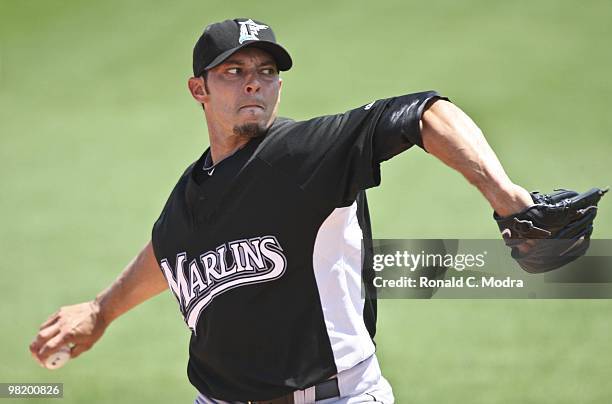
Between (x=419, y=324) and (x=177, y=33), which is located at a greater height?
(x=177, y=33)

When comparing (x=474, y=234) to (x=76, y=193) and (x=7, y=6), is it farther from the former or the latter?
(x=7, y=6)

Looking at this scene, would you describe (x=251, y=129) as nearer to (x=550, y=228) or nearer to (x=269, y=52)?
(x=269, y=52)

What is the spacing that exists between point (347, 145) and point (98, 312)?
1.54 m

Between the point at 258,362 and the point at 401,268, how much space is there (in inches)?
51.9

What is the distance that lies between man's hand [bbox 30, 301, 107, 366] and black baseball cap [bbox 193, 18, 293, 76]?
119 cm

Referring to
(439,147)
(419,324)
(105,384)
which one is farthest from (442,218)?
(439,147)

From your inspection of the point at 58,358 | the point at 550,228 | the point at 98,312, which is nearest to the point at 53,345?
the point at 58,358

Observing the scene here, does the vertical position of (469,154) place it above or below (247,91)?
below

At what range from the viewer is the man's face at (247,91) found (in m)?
3.42

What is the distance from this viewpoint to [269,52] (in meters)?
3.45

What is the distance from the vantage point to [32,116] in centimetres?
907

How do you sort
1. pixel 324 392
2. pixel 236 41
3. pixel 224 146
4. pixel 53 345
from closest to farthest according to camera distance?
pixel 324 392 → pixel 236 41 → pixel 224 146 → pixel 53 345

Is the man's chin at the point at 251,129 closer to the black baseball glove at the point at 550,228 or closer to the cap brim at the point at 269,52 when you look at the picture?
the cap brim at the point at 269,52

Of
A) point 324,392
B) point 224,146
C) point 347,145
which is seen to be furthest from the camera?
point 224,146
